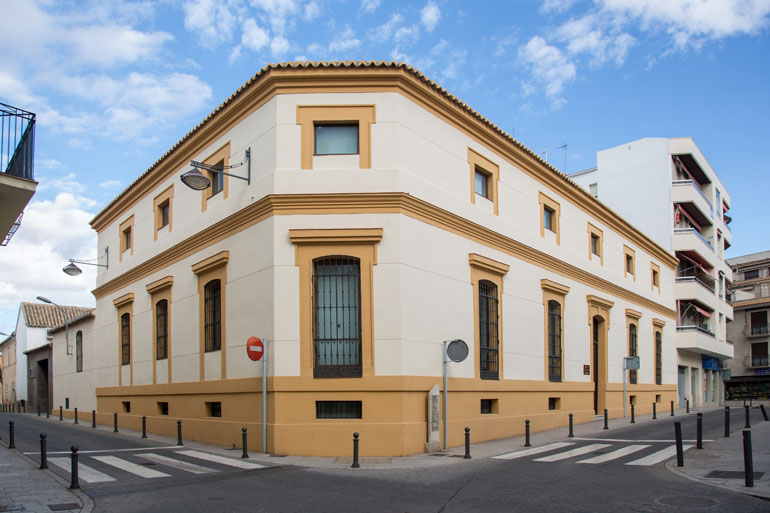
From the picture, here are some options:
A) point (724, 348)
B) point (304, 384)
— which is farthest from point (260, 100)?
point (724, 348)

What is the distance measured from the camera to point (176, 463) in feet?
43.5

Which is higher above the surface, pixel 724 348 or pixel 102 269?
Answer: pixel 102 269

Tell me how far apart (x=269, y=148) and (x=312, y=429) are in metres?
6.72

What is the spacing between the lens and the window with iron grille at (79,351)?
29.4 metres

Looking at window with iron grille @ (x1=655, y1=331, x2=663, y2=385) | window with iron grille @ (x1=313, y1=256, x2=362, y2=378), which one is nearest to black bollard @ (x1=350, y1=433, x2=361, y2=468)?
window with iron grille @ (x1=313, y1=256, x2=362, y2=378)

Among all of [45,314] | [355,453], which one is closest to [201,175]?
[355,453]

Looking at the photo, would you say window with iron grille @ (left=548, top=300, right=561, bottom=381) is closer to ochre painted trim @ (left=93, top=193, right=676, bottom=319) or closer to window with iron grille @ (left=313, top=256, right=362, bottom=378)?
ochre painted trim @ (left=93, top=193, right=676, bottom=319)

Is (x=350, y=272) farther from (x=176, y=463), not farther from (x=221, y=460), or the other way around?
(x=176, y=463)

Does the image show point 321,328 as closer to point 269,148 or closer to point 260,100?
point 269,148

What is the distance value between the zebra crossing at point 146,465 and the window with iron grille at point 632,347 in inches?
816

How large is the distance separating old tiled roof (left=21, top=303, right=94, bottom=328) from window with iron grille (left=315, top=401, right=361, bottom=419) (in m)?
40.2

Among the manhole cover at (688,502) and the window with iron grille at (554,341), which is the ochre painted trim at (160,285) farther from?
the manhole cover at (688,502)

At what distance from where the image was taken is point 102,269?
90.0 ft

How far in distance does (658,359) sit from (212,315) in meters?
24.4
